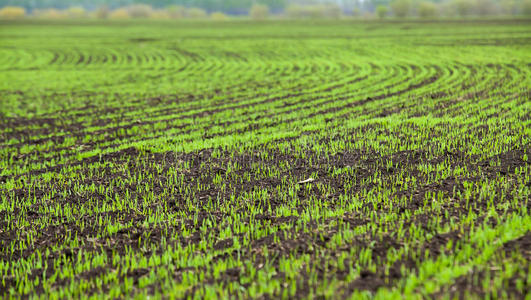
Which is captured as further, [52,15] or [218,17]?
[52,15]

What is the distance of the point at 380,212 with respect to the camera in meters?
6.38

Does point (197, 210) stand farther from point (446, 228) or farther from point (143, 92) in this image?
point (143, 92)

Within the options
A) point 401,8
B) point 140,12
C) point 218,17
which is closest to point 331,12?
point 401,8

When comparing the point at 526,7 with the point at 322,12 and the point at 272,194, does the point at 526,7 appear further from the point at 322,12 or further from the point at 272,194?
the point at 272,194

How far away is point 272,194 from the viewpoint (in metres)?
7.49

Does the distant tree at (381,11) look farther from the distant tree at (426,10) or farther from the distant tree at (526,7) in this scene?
the distant tree at (526,7)

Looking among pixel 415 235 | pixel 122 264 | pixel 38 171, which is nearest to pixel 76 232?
pixel 122 264

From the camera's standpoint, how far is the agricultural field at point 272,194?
480 centimetres

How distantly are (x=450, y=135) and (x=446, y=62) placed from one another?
22067mm

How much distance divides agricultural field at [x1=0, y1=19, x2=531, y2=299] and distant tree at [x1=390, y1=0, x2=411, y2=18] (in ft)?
301

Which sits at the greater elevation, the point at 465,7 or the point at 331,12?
the point at 331,12

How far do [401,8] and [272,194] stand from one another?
107m

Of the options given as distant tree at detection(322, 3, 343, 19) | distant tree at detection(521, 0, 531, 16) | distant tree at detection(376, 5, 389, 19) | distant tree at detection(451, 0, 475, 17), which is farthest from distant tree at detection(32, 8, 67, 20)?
distant tree at detection(521, 0, 531, 16)

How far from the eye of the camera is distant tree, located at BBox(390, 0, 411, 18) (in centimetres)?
10331
